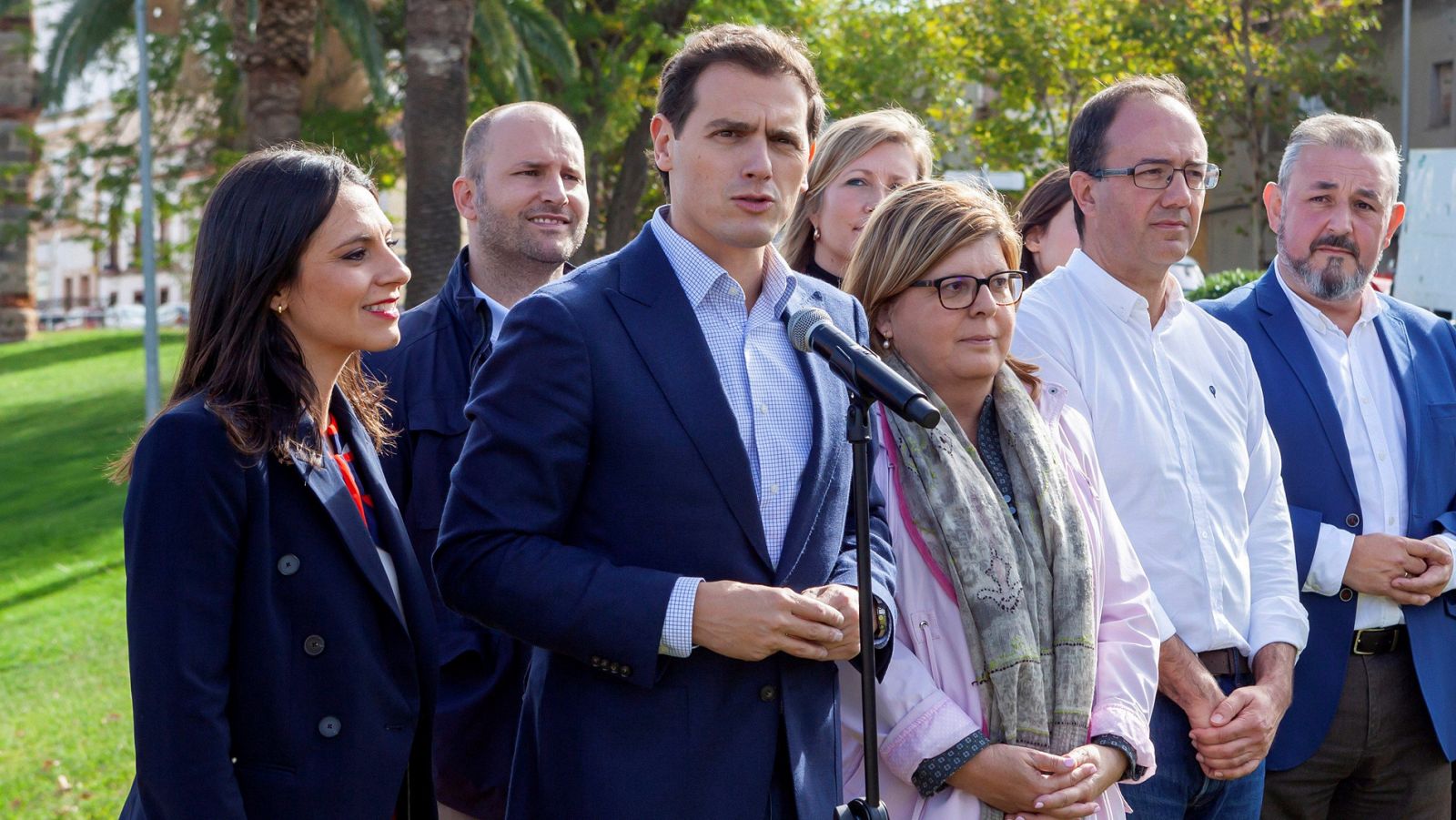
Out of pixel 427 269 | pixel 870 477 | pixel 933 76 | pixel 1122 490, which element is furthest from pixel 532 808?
pixel 933 76

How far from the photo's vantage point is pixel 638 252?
310 cm

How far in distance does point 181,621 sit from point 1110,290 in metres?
2.54

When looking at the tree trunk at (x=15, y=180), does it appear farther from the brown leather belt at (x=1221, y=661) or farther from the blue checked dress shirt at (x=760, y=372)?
the brown leather belt at (x=1221, y=661)

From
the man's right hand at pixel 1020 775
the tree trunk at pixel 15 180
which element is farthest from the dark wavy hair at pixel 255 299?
the tree trunk at pixel 15 180

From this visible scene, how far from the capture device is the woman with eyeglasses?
3195 millimetres

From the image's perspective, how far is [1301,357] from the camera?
14.9ft

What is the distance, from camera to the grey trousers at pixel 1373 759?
4.33 m

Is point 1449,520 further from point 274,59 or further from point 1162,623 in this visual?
point 274,59

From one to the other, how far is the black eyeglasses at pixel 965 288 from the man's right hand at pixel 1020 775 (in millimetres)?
1018

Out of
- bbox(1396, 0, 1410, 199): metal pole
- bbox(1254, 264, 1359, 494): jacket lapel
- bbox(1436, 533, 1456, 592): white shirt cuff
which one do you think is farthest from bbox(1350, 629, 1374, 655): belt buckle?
bbox(1396, 0, 1410, 199): metal pole

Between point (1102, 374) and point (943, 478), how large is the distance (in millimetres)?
823

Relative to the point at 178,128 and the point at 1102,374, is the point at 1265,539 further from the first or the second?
the point at 178,128

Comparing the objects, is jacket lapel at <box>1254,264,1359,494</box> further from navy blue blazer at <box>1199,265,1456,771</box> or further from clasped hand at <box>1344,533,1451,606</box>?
clasped hand at <box>1344,533,1451,606</box>

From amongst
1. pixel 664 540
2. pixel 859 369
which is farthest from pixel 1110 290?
pixel 664 540
